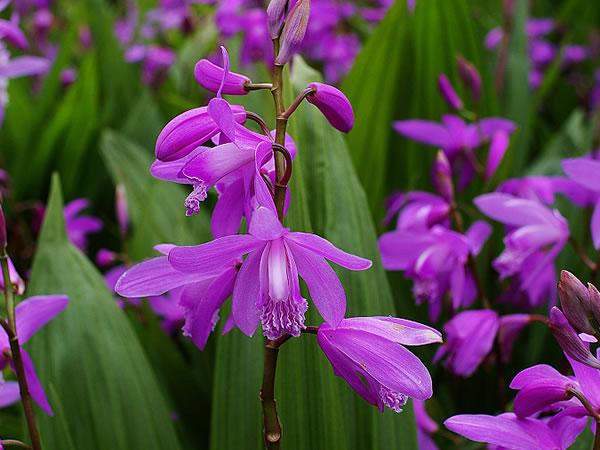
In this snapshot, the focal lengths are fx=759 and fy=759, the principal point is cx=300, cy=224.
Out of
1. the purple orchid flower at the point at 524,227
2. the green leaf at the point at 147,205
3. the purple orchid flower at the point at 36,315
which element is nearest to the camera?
the purple orchid flower at the point at 36,315

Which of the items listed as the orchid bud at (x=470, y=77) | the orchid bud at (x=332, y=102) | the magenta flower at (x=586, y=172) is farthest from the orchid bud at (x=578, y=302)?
the orchid bud at (x=470, y=77)

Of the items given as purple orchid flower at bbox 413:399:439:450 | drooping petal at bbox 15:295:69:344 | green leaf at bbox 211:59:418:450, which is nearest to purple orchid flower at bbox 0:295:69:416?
drooping petal at bbox 15:295:69:344

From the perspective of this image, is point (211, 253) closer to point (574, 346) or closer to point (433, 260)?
point (574, 346)

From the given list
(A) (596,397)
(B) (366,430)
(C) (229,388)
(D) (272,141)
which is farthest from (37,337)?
(A) (596,397)

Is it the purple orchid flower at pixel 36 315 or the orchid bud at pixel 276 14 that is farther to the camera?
the purple orchid flower at pixel 36 315

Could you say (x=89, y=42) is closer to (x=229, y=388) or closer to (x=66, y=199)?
(x=66, y=199)

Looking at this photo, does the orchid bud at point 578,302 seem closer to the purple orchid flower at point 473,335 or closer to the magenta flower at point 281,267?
the magenta flower at point 281,267

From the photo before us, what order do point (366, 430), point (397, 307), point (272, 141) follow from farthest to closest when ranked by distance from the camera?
point (397, 307)
point (366, 430)
point (272, 141)
